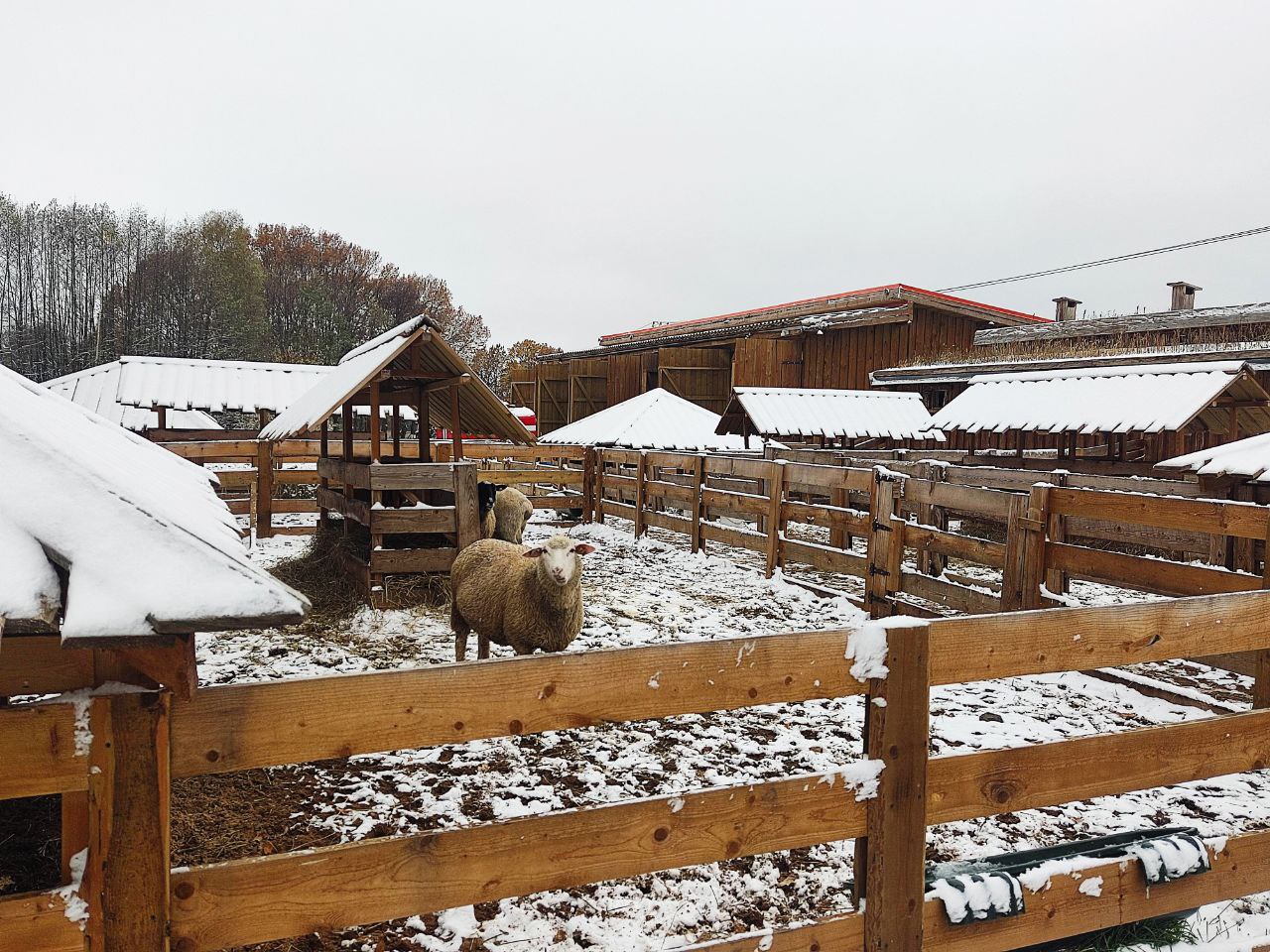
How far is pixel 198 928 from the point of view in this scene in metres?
1.79

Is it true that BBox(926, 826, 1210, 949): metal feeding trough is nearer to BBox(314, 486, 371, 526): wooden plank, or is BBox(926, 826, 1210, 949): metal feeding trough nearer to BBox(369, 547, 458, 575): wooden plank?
BBox(369, 547, 458, 575): wooden plank

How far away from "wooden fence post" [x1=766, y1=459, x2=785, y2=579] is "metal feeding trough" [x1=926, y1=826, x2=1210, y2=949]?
6.77m

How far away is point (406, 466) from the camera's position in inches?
323

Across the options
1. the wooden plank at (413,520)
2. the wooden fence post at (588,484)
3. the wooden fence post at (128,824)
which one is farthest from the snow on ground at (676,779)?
the wooden fence post at (588,484)

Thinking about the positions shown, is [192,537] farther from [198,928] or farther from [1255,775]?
[1255,775]

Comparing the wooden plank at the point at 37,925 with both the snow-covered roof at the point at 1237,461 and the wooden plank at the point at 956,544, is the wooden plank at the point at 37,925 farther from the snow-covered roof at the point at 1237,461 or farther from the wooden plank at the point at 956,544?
the snow-covered roof at the point at 1237,461

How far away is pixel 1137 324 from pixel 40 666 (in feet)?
85.2

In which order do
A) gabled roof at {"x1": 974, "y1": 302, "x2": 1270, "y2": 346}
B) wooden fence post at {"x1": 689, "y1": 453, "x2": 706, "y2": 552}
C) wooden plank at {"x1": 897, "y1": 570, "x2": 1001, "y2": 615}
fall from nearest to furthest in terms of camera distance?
1. wooden plank at {"x1": 897, "y1": 570, "x2": 1001, "y2": 615}
2. wooden fence post at {"x1": 689, "y1": 453, "x2": 706, "y2": 552}
3. gabled roof at {"x1": 974, "y1": 302, "x2": 1270, "y2": 346}

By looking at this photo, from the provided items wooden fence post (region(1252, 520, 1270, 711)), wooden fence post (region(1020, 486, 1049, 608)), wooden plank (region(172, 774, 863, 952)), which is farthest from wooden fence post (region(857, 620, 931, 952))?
wooden fence post (region(1020, 486, 1049, 608))

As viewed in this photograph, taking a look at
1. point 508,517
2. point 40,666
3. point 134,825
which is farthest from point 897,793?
point 508,517

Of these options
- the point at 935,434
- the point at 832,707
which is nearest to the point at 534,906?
the point at 832,707

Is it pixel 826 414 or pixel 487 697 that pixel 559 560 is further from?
pixel 826 414

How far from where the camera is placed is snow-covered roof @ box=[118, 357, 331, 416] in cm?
1816

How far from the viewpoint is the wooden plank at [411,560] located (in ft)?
27.0
